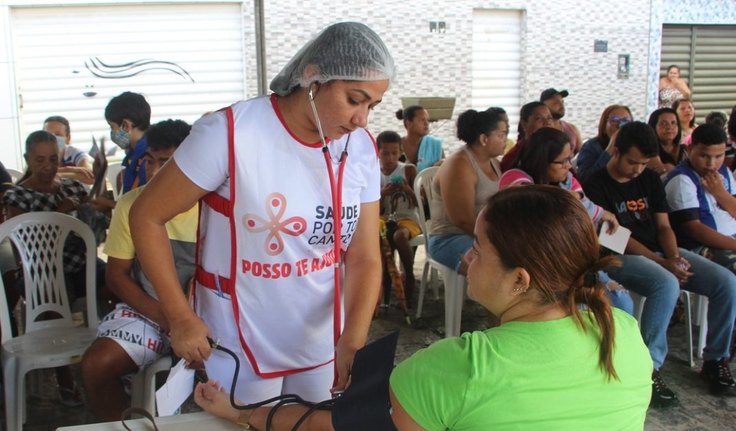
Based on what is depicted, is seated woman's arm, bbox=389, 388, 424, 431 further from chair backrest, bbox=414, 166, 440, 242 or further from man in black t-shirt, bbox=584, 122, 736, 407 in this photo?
chair backrest, bbox=414, 166, 440, 242

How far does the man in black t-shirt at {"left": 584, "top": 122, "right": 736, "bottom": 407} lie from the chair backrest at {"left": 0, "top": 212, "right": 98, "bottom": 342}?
267cm

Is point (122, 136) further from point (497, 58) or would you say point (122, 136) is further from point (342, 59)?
point (497, 58)

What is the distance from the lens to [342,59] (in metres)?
1.52

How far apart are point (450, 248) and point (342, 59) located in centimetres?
264

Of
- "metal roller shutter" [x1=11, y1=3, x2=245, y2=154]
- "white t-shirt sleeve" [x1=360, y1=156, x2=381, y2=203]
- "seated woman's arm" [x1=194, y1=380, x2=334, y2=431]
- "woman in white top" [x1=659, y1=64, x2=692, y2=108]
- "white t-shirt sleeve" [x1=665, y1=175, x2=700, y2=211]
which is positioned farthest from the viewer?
"metal roller shutter" [x1=11, y1=3, x2=245, y2=154]

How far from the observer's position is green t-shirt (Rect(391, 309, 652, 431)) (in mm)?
1111

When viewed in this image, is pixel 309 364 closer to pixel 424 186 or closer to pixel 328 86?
pixel 328 86

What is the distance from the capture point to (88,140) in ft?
32.6

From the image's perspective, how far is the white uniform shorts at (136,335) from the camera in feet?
8.82

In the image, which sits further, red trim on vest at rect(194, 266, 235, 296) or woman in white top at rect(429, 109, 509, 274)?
woman in white top at rect(429, 109, 509, 274)

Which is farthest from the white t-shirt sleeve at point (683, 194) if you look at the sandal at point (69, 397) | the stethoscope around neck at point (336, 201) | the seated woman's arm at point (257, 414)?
the sandal at point (69, 397)

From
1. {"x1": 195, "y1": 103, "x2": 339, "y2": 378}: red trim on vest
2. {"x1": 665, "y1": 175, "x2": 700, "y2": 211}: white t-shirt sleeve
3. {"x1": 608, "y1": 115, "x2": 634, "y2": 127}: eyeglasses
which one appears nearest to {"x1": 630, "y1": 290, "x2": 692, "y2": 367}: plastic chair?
{"x1": 665, "y1": 175, "x2": 700, "y2": 211}: white t-shirt sleeve

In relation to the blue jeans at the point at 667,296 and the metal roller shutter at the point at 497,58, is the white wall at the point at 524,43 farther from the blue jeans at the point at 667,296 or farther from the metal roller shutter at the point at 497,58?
the blue jeans at the point at 667,296

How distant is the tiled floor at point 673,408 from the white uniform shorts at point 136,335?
0.32 metres
